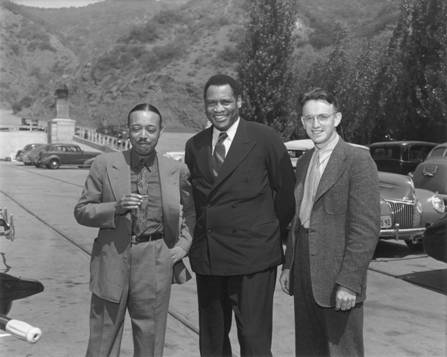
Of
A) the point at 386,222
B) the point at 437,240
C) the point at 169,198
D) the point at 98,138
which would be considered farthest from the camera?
the point at 98,138

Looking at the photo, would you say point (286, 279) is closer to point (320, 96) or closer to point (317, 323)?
point (317, 323)

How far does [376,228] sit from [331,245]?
0.84ft

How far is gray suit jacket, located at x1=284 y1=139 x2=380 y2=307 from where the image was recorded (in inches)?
115

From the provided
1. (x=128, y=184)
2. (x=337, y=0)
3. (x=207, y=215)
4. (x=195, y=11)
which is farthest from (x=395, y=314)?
(x=337, y=0)

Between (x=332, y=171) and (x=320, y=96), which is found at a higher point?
(x=320, y=96)

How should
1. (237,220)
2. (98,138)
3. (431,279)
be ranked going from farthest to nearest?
(98,138)
(431,279)
(237,220)

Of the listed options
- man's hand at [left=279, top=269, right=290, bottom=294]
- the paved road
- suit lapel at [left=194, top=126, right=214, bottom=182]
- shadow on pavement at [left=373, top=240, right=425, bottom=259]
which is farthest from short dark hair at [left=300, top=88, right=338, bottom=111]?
shadow on pavement at [left=373, top=240, right=425, bottom=259]

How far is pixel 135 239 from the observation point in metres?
3.11

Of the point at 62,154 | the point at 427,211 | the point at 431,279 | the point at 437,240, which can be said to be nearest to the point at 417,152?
the point at 427,211

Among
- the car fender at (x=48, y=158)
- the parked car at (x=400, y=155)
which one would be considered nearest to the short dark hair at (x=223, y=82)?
the parked car at (x=400, y=155)

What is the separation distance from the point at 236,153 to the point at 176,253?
0.69 m

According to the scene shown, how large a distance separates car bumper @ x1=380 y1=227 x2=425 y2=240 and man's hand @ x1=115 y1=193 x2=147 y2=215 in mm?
5426

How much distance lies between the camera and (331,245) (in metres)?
3.03

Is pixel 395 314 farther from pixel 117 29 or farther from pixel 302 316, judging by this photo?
pixel 117 29
